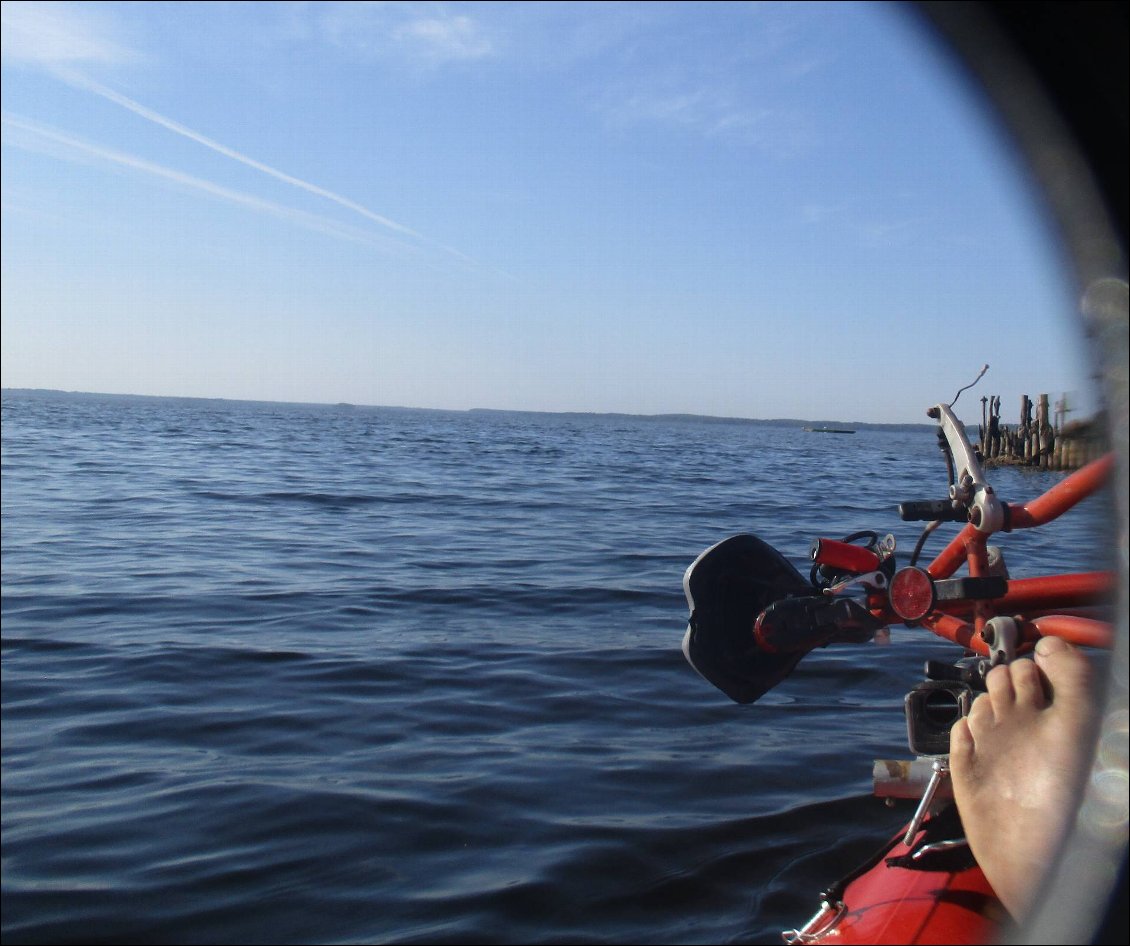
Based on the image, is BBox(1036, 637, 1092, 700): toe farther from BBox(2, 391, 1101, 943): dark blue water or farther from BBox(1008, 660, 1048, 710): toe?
BBox(2, 391, 1101, 943): dark blue water

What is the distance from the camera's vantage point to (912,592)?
1946 mm

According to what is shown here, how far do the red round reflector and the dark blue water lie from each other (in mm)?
355

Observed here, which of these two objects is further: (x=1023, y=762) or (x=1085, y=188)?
(x=1023, y=762)

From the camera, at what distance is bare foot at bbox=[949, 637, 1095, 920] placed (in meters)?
1.52

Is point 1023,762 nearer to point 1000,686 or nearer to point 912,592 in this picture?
point 1000,686

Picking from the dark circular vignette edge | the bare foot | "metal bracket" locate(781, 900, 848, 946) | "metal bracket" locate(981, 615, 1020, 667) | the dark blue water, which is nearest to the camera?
the dark circular vignette edge

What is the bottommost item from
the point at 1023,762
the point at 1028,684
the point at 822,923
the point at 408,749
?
the point at 408,749

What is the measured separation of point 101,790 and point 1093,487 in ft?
13.1

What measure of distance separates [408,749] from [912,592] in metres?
3.26

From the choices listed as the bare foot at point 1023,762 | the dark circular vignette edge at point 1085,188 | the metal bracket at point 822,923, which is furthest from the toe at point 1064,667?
the metal bracket at point 822,923

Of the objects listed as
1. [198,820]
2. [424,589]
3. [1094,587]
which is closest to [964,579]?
[1094,587]

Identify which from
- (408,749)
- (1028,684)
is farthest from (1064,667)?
(408,749)

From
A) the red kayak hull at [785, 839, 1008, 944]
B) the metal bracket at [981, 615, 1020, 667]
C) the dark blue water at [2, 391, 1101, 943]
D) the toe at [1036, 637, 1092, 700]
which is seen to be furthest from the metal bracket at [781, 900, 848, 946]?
the dark blue water at [2, 391, 1101, 943]

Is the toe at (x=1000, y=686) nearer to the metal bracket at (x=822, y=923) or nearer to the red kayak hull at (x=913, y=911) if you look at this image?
the red kayak hull at (x=913, y=911)
